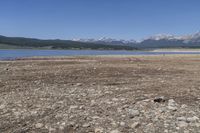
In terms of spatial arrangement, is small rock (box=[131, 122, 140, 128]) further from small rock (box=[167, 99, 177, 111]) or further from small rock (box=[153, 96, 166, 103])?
small rock (box=[153, 96, 166, 103])

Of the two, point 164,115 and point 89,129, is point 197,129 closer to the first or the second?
point 164,115

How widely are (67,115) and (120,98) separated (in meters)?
2.72

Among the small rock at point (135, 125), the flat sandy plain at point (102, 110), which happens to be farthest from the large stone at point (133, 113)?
the small rock at point (135, 125)

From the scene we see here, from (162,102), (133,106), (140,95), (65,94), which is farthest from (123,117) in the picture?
(65,94)

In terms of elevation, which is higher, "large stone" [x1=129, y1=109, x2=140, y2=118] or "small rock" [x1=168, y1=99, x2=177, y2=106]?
"small rock" [x1=168, y1=99, x2=177, y2=106]

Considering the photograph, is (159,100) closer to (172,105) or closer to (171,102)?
(171,102)

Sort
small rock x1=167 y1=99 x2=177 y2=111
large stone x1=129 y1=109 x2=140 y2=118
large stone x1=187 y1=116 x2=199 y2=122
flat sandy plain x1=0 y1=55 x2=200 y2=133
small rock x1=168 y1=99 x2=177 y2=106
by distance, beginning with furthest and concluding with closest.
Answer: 1. small rock x1=168 y1=99 x2=177 y2=106
2. small rock x1=167 y1=99 x2=177 y2=111
3. large stone x1=129 y1=109 x2=140 y2=118
4. large stone x1=187 y1=116 x2=199 y2=122
5. flat sandy plain x1=0 y1=55 x2=200 y2=133

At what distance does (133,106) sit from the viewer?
10938mm

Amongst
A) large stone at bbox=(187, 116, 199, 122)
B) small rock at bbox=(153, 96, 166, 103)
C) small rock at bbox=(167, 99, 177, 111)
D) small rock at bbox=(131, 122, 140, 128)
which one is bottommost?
small rock at bbox=(131, 122, 140, 128)

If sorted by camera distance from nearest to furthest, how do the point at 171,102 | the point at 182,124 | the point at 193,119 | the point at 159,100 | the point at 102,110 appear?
the point at 182,124
the point at 193,119
the point at 102,110
the point at 171,102
the point at 159,100

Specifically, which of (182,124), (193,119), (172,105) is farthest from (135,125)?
(172,105)

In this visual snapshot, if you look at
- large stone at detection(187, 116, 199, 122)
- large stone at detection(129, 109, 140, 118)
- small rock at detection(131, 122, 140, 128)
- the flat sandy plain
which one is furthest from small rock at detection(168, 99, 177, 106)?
small rock at detection(131, 122, 140, 128)

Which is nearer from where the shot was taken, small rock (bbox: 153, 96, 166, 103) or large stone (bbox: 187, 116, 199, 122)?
large stone (bbox: 187, 116, 199, 122)

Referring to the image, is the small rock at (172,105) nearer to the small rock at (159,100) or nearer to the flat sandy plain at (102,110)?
the flat sandy plain at (102,110)
